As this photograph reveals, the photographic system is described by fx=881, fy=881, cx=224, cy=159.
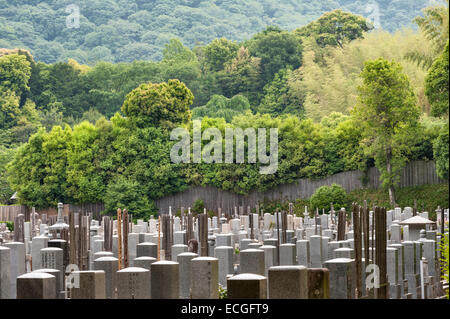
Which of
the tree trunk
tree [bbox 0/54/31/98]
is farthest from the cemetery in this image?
tree [bbox 0/54/31/98]

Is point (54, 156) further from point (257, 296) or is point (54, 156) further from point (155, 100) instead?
point (257, 296)

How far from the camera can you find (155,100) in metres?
52.7

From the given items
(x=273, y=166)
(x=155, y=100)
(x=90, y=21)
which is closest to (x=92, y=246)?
(x=273, y=166)

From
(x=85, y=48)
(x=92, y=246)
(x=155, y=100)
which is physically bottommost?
(x=92, y=246)

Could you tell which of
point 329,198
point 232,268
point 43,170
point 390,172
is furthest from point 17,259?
point 43,170

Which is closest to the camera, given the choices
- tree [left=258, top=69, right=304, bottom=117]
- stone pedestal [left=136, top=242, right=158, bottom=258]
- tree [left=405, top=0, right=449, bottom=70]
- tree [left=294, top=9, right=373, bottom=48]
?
stone pedestal [left=136, top=242, right=158, bottom=258]

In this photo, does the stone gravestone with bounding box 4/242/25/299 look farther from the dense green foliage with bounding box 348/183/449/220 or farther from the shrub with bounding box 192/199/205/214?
the shrub with bounding box 192/199/205/214

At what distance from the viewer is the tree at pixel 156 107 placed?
5262 centimetres

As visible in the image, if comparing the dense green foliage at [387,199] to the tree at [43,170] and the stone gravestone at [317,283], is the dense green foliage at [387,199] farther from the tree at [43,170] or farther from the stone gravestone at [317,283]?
the stone gravestone at [317,283]

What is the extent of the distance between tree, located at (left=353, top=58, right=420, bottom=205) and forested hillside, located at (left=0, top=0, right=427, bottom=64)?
82.1 meters

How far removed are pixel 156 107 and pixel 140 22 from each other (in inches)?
3569

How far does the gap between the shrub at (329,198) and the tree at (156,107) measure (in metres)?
11.8

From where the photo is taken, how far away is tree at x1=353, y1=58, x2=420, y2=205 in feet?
142
